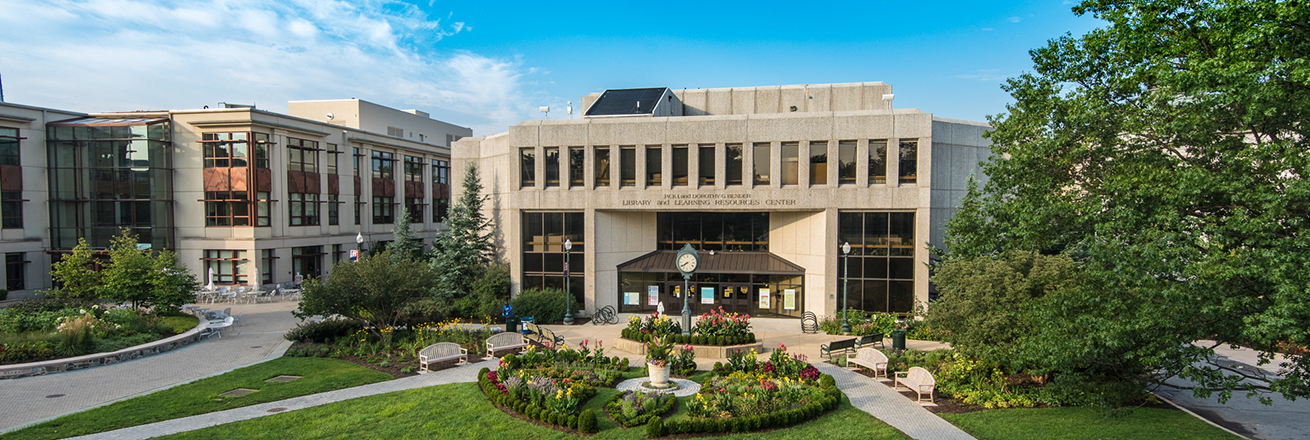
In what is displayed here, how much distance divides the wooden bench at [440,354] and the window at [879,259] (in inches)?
589

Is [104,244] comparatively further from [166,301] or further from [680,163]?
[680,163]

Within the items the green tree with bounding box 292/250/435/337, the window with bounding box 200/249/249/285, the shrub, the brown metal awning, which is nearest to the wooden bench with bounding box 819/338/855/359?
the brown metal awning

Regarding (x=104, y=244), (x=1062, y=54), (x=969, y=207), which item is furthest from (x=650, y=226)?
(x=104, y=244)

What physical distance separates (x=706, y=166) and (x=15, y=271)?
3839cm

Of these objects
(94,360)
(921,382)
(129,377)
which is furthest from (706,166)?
(94,360)

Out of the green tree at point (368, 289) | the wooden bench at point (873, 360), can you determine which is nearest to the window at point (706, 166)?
the wooden bench at point (873, 360)

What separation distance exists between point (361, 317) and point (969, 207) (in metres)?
19.6

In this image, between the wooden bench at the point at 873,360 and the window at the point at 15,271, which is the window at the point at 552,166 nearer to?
the wooden bench at the point at 873,360

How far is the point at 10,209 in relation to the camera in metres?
32.8

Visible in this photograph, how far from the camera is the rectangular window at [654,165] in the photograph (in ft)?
87.6

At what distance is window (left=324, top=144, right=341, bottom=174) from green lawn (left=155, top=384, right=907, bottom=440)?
31.6m

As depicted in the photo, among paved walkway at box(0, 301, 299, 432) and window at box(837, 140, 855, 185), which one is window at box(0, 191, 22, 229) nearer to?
paved walkway at box(0, 301, 299, 432)

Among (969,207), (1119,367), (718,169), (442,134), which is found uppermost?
(442,134)

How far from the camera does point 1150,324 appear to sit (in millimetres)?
8883
